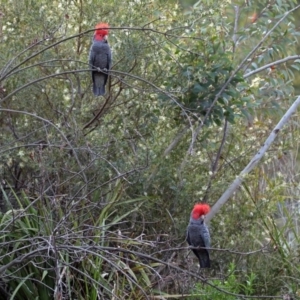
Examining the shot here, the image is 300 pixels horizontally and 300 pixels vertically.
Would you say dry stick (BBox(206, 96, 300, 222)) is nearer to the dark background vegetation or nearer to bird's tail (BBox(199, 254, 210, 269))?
the dark background vegetation

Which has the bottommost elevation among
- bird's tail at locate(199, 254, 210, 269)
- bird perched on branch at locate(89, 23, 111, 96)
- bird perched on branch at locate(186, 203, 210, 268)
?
bird's tail at locate(199, 254, 210, 269)

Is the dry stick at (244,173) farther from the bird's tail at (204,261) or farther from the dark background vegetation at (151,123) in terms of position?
the bird's tail at (204,261)

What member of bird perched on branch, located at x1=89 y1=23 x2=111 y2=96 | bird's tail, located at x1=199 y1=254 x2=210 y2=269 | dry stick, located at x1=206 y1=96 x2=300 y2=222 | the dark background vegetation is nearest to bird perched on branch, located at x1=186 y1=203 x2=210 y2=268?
bird's tail, located at x1=199 y1=254 x2=210 y2=269

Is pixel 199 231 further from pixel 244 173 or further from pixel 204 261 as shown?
pixel 244 173

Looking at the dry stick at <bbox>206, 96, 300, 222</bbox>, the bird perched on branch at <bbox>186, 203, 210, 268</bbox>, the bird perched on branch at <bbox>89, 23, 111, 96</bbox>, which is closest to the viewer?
the bird perched on branch at <bbox>186, 203, 210, 268</bbox>

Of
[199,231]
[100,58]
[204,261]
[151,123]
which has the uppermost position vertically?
[100,58]

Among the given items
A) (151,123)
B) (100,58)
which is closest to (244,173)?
(151,123)

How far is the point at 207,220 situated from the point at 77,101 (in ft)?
4.93

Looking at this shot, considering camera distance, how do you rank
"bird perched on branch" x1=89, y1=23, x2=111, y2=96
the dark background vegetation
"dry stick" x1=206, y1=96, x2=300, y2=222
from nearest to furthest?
"bird perched on branch" x1=89, y1=23, x2=111, y2=96 → the dark background vegetation → "dry stick" x1=206, y1=96, x2=300, y2=222

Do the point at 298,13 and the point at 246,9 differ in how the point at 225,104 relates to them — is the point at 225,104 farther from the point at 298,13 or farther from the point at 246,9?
the point at 298,13

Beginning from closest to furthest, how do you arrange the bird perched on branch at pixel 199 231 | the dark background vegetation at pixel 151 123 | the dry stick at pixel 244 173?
the bird perched on branch at pixel 199 231 < the dark background vegetation at pixel 151 123 < the dry stick at pixel 244 173

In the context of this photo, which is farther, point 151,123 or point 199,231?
point 151,123

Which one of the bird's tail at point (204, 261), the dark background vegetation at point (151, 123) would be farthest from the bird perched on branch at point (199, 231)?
the dark background vegetation at point (151, 123)

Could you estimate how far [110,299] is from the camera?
19.0 ft
